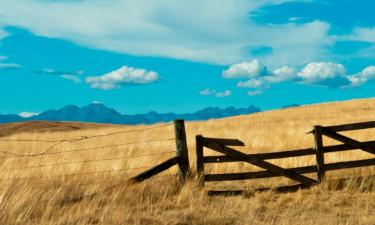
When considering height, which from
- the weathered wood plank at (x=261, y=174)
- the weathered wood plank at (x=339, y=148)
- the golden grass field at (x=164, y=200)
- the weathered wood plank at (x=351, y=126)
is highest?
the weathered wood plank at (x=351, y=126)

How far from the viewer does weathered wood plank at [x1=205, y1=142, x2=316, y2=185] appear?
11.1 meters

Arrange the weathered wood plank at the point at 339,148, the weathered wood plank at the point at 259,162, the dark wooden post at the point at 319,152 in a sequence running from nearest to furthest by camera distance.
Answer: the weathered wood plank at the point at 259,162 → the dark wooden post at the point at 319,152 → the weathered wood plank at the point at 339,148

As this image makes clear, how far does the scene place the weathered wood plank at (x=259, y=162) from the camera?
36.4ft

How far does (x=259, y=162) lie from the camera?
11.2 meters

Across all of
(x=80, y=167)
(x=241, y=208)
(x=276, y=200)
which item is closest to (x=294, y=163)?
(x=276, y=200)

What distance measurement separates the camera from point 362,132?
75.2 ft

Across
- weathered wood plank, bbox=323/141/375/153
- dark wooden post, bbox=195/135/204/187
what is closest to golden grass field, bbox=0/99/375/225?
dark wooden post, bbox=195/135/204/187

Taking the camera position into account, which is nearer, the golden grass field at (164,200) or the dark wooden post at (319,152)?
the golden grass field at (164,200)

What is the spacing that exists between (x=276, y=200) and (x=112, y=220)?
148 inches

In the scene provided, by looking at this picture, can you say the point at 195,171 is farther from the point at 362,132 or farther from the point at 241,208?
the point at 362,132

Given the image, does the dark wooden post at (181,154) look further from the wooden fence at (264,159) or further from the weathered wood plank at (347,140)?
the weathered wood plank at (347,140)

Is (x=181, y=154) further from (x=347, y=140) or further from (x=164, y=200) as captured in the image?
(x=347, y=140)

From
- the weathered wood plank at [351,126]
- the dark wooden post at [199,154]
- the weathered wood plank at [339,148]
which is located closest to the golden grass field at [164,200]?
the dark wooden post at [199,154]

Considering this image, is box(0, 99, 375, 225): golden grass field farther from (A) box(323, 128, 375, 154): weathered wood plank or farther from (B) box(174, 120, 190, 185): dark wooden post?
(A) box(323, 128, 375, 154): weathered wood plank
